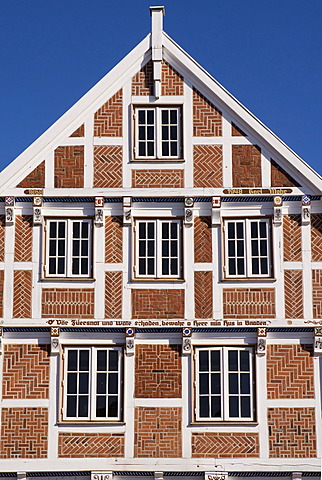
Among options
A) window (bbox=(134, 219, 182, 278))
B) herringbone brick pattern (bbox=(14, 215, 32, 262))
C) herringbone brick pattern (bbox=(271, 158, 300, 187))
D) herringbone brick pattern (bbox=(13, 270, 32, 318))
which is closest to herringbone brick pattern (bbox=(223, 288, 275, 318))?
window (bbox=(134, 219, 182, 278))

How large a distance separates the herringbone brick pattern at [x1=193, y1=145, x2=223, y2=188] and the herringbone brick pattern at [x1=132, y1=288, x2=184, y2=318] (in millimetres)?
2888

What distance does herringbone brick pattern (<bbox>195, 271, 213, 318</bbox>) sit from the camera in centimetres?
2173

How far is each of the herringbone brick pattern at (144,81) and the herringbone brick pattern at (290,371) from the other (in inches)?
290

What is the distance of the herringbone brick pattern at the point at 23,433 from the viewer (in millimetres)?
21016

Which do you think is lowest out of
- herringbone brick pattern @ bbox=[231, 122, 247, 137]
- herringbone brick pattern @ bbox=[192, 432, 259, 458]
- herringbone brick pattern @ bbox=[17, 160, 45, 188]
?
herringbone brick pattern @ bbox=[192, 432, 259, 458]

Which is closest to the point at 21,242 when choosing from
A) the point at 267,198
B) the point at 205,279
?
the point at 205,279

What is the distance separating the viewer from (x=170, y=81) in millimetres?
23125

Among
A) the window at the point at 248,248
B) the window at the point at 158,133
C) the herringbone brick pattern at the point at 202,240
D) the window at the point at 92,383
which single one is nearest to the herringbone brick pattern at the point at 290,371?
the window at the point at 248,248

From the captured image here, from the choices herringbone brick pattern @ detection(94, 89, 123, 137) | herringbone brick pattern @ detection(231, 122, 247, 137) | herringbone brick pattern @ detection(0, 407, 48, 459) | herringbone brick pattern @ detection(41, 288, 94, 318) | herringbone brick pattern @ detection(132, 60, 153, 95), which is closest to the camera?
herringbone brick pattern @ detection(0, 407, 48, 459)

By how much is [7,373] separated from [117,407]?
2.81 meters

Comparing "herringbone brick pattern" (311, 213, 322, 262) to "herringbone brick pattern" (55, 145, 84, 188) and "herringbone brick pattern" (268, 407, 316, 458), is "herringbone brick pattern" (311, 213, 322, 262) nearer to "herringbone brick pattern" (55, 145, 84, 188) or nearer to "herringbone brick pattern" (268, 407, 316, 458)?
"herringbone brick pattern" (268, 407, 316, 458)

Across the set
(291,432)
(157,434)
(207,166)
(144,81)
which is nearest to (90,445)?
(157,434)

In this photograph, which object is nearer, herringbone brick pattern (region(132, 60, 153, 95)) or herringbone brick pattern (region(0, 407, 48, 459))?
herringbone brick pattern (region(0, 407, 48, 459))

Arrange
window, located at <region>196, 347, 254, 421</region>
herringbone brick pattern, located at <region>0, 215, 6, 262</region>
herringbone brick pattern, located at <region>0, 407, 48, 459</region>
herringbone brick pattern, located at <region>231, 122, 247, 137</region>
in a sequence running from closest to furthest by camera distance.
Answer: herringbone brick pattern, located at <region>0, 407, 48, 459</region>, window, located at <region>196, 347, 254, 421</region>, herringbone brick pattern, located at <region>0, 215, 6, 262</region>, herringbone brick pattern, located at <region>231, 122, 247, 137</region>
